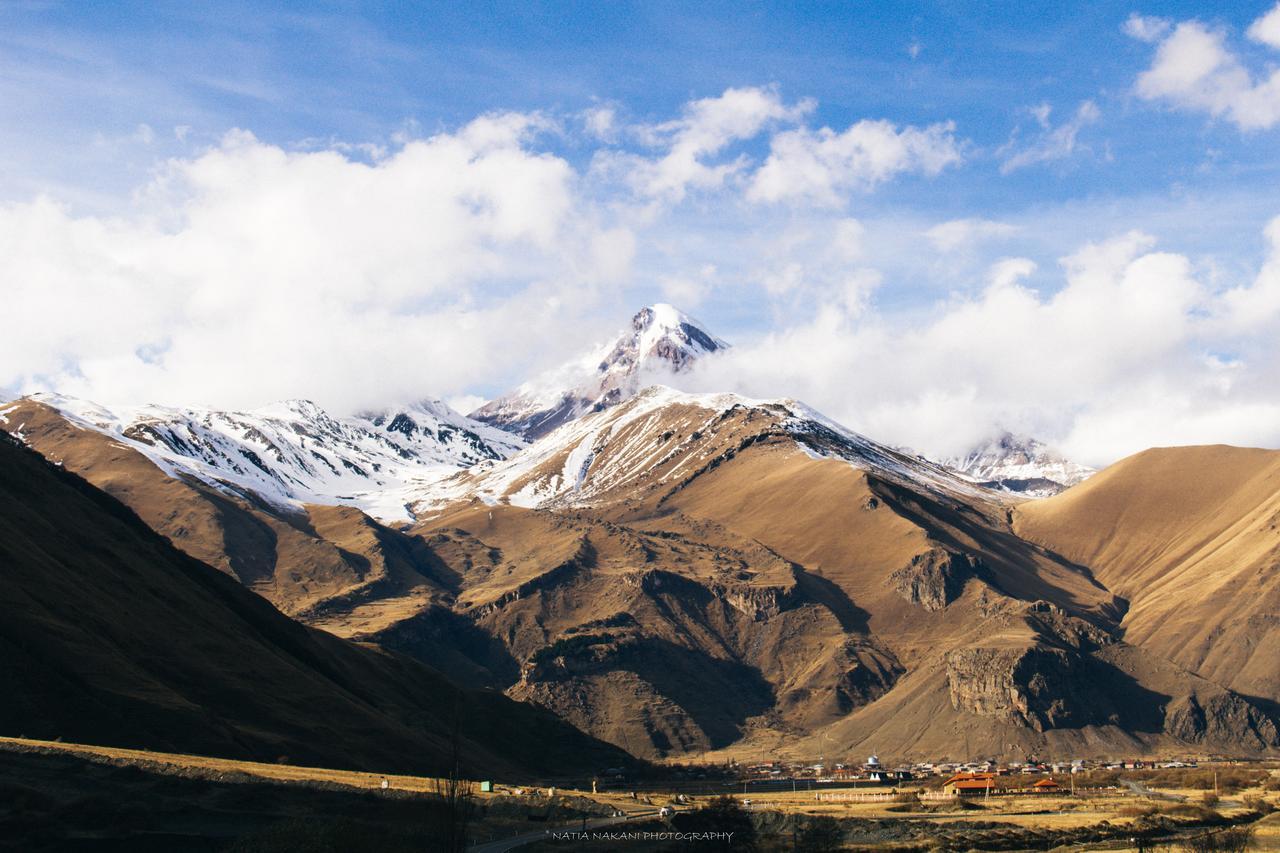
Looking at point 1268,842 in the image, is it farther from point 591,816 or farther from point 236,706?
point 236,706

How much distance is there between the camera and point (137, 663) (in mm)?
151250

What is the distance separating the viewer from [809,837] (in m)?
112

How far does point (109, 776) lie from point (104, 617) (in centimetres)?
6464

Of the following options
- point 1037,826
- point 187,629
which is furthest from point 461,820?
point 187,629

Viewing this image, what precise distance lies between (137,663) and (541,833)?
6255 cm

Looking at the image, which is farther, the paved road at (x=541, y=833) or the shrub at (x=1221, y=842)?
the shrub at (x=1221, y=842)

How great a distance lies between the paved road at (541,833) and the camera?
101 metres

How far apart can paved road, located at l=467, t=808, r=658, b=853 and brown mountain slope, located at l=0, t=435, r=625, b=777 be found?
12.3 metres

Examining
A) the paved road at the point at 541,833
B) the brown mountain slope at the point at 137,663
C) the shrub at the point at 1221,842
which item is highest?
the brown mountain slope at the point at 137,663

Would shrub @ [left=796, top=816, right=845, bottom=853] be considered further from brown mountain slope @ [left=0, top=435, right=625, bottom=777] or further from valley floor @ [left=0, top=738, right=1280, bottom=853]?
brown mountain slope @ [left=0, top=435, right=625, bottom=777]

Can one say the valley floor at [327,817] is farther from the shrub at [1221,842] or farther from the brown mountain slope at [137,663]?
the brown mountain slope at [137,663]

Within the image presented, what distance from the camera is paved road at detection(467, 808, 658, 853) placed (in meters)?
101

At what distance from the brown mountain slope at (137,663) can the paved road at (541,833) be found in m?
12.3

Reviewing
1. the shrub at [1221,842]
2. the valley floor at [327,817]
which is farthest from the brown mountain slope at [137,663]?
the shrub at [1221,842]
